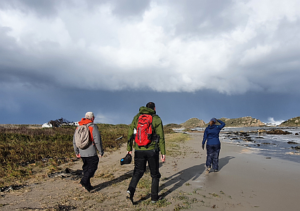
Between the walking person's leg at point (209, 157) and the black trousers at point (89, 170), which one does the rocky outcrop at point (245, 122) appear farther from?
the black trousers at point (89, 170)

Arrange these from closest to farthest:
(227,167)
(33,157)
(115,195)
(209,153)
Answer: (115,195), (209,153), (227,167), (33,157)

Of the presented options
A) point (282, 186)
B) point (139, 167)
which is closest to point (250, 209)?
point (282, 186)

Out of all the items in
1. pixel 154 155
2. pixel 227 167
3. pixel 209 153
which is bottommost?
pixel 227 167

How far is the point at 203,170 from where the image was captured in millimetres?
7559

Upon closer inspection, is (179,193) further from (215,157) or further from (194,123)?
(194,123)

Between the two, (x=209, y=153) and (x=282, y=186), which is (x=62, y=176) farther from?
(x=282, y=186)

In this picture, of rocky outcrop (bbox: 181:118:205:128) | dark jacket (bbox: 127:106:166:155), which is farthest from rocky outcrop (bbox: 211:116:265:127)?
dark jacket (bbox: 127:106:166:155)

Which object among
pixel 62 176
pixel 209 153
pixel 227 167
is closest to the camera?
pixel 62 176

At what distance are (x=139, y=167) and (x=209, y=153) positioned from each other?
4.05m

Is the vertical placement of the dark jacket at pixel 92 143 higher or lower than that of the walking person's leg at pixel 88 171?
higher

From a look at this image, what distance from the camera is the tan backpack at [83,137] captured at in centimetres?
480

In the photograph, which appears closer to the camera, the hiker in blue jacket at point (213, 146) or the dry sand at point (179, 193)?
the dry sand at point (179, 193)

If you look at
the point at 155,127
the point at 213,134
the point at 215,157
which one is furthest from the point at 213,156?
the point at 155,127

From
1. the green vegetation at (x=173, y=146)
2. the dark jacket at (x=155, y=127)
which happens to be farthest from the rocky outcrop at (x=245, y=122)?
the dark jacket at (x=155, y=127)
